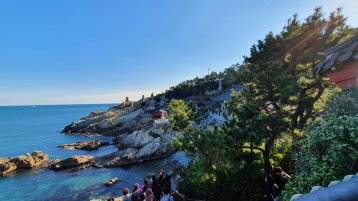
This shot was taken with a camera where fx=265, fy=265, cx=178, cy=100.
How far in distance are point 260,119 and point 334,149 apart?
21.2 feet

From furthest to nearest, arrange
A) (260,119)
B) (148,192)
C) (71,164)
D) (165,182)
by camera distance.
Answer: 1. (71,164)
2. (260,119)
3. (165,182)
4. (148,192)

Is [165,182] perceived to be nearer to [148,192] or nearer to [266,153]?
[148,192]

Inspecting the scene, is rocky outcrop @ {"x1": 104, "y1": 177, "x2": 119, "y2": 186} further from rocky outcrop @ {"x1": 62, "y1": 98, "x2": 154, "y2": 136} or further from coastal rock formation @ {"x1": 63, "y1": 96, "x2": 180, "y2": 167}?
rocky outcrop @ {"x1": 62, "y1": 98, "x2": 154, "y2": 136}

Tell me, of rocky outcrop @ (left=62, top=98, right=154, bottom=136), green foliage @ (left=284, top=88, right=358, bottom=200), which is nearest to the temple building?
green foliage @ (left=284, top=88, right=358, bottom=200)

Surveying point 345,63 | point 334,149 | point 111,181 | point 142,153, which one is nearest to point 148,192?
point 334,149

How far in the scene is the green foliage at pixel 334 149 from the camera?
4883mm

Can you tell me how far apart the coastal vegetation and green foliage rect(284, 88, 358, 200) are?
3093mm

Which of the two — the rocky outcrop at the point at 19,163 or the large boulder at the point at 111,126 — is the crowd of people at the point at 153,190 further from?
the large boulder at the point at 111,126

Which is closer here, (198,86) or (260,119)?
(260,119)

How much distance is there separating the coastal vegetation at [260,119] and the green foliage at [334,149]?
3093 mm

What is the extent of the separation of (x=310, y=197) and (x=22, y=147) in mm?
65573

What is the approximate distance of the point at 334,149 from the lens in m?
5.11

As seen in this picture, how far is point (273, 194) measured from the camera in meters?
9.77

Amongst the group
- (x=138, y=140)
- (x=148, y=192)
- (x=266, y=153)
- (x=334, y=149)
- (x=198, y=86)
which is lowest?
(x=138, y=140)
